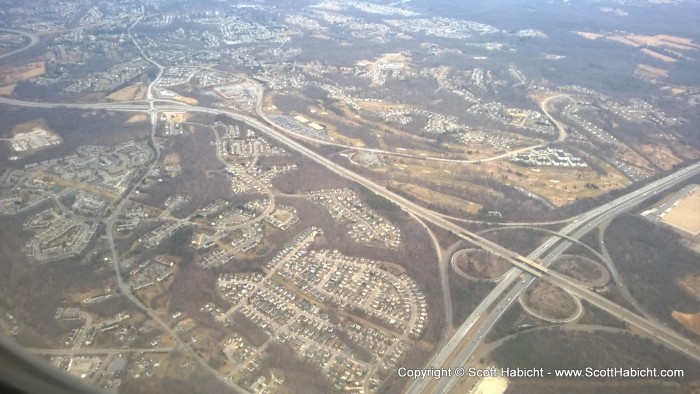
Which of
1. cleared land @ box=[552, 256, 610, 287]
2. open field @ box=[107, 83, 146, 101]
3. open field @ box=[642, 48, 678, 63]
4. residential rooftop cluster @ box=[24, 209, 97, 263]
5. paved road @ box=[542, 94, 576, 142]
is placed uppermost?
open field @ box=[642, 48, 678, 63]

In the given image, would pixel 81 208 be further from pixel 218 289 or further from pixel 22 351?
pixel 22 351

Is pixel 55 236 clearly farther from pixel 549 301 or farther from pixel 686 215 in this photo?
pixel 686 215

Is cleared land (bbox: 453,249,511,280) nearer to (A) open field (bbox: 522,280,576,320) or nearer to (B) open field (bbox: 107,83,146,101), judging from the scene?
(A) open field (bbox: 522,280,576,320)

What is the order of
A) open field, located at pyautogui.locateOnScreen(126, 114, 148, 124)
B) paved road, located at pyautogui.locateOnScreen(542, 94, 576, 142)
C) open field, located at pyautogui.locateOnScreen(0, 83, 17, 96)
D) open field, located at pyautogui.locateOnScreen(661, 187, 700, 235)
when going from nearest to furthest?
open field, located at pyautogui.locateOnScreen(661, 187, 700, 235), open field, located at pyautogui.locateOnScreen(126, 114, 148, 124), paved road, located at pyautogui.locateOnScreen(542, 94, 576, 142), open field, located at pyautogui.locateOnScreen(0, 83, 17, 96)

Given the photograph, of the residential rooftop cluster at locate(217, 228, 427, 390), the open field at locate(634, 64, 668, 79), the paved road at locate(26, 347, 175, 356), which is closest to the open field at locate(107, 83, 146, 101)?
the residential rooftop cluster at locate(217, 228, 427, 390)

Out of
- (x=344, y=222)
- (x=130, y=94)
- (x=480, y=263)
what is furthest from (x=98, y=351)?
(x=130, y=94)

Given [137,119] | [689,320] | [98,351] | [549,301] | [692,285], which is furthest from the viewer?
[137,119]
